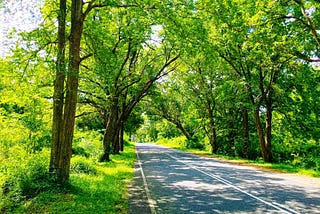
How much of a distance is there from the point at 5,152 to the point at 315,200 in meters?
10.7

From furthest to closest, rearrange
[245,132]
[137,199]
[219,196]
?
[245,132] → [219,196] → [137,199]

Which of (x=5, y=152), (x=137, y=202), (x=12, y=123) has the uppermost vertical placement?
(x=12, y=123)

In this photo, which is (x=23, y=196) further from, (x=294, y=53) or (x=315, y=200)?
(x=294, y=53)

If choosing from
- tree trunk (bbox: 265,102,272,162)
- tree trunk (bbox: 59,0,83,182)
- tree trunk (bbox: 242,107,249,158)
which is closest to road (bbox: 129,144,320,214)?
tree trunk (bbox: 59,0,83,182)

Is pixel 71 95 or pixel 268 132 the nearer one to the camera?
pixel 71 95

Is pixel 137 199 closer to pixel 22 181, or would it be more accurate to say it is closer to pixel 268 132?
pixel 22 181

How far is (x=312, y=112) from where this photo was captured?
25.6m

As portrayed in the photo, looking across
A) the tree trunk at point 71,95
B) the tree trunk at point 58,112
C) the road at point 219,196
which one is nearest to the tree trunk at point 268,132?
the road at point 219,196

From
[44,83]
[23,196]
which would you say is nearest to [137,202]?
[23,196]

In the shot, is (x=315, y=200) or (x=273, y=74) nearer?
(x=315, y=200)

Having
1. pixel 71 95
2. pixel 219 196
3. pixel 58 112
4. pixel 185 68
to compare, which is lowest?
pixel 219 196

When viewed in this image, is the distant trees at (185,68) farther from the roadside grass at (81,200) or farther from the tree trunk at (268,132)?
the roadside grass at (81,200)

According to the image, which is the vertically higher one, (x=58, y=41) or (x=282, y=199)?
(x=58, y=41)

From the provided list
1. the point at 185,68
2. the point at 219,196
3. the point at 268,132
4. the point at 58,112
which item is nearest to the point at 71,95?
the point at 58,112
